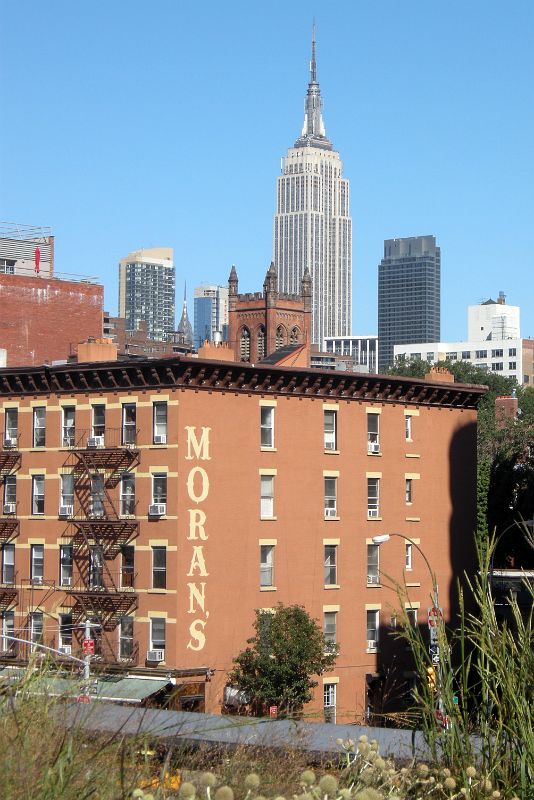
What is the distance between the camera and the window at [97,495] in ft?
189

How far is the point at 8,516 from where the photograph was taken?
60906mm

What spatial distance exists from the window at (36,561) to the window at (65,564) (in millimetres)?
1248

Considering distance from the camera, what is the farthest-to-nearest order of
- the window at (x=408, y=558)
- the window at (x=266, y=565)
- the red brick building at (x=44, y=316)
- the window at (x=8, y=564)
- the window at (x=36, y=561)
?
1. the red brick building at (x=44, y=316)
2. the window at (x=408, y=558)
3. the window at (x=8, y=564)
4. the window at (x=36, y=561)
5. the window at (x=266, y=565)

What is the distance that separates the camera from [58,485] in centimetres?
5953

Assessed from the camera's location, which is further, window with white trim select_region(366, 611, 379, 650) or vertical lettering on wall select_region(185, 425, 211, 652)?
window with white trim select_region(366, 611, 379, 650)

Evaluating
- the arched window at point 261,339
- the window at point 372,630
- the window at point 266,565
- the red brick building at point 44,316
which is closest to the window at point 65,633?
the window at point 266,565

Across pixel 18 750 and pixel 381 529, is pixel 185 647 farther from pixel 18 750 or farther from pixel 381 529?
pixel 18 750

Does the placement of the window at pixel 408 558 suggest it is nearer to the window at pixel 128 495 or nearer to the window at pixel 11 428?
the window at pixel 128 495

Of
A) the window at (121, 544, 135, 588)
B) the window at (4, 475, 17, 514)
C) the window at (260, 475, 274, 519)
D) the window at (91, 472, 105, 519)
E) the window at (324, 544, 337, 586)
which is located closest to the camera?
the window at (121, 544, 135, 588)

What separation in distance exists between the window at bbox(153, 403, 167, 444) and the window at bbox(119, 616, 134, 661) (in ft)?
23.3

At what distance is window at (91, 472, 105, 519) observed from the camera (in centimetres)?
5775

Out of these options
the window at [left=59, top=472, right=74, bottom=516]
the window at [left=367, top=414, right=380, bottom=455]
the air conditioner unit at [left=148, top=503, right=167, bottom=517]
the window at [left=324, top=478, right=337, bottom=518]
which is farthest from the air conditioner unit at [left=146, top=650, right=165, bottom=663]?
the window at [left=367, top=414, right=380, bottom=455]

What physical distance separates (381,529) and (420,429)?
5620 millimetres

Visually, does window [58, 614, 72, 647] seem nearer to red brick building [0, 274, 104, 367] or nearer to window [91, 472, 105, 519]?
window [91, 472, 105, 519]
